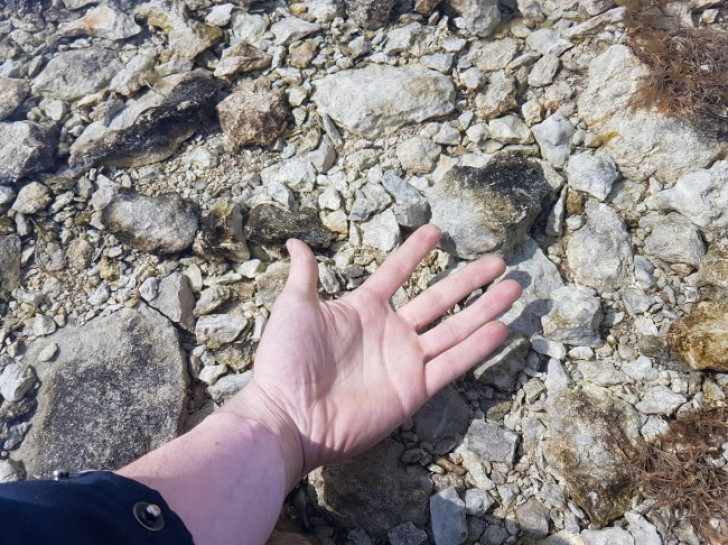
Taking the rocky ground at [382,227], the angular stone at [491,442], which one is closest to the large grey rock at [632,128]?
the rocky ground at [382,227]

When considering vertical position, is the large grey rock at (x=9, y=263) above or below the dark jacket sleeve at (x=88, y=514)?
below

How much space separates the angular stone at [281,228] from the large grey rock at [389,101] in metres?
0.69

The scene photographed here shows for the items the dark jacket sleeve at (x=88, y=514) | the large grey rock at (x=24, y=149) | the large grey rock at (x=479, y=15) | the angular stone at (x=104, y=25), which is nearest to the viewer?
the dark jacket sleeve at (x=88, y=514)

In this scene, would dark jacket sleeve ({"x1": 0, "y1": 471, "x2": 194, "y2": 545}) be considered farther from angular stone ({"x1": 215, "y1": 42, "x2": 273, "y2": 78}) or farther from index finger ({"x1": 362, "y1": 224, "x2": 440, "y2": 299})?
angular stone ({"x1": 215, "y1": 42, "x2": 273, "y2": 78})

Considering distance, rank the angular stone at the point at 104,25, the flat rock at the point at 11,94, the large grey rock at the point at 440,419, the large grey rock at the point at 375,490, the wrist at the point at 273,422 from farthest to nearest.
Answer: the angular stone at the point at 104,25
the flat rock at the point at 11,94
the large grey rock at the point at 440,419
the large grey rock at the point at 375,490
the wrist at the point at 273,422

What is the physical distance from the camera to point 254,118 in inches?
134

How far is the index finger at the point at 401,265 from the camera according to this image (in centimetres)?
275

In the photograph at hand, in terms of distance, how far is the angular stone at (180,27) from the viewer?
3779 millimetres

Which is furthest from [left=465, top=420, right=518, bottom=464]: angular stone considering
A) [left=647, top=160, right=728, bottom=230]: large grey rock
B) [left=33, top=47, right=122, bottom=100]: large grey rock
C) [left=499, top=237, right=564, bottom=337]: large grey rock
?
[left=33, top=47, right=122, bottom=100]: large grey rock

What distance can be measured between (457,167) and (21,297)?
2477 mm

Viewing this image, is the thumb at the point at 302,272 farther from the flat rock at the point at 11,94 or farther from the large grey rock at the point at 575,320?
the flat rock at the point at 11,94

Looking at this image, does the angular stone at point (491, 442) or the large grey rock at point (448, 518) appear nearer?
the large grey rock at point (448, 518)

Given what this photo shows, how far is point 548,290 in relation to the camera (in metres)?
2.95

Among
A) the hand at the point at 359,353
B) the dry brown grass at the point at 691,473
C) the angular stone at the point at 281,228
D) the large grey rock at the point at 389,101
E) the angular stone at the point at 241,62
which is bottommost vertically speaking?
the dry brown grass at the point at 691,473
